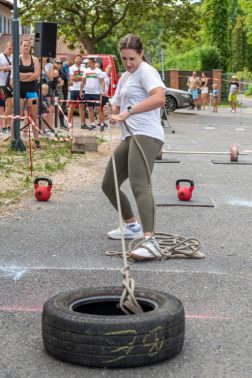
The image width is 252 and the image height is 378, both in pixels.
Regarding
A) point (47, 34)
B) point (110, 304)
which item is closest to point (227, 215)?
point (110, 304)

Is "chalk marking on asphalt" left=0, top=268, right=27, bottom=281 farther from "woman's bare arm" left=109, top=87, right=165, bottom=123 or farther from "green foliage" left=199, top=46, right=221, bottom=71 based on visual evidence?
"green foliage" left=199, top=46, right=221, bottom=71

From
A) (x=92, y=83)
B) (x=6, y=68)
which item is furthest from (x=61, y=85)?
(x=6, y=68)

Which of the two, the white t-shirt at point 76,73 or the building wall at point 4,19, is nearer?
the white t-shirt at point 76,73

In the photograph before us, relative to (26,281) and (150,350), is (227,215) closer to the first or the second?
(26,281)

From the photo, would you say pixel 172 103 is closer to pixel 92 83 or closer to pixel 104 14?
pixel 104 14

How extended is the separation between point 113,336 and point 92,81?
14.8 metres

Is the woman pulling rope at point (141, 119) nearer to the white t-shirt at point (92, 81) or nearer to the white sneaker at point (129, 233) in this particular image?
the white sneaker at point (129, 233)

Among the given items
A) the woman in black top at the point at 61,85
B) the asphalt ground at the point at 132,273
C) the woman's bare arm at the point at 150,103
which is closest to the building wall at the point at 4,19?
the woman in black top at the point at 61,85

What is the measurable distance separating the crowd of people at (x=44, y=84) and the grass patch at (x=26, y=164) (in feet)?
1.77

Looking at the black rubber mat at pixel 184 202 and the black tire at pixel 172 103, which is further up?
the black tire at pixel 172 103

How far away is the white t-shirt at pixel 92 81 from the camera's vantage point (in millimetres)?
17078

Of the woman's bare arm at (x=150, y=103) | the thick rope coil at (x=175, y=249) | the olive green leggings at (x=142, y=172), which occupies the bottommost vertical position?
the thick rope coil at (x=175, y=249)

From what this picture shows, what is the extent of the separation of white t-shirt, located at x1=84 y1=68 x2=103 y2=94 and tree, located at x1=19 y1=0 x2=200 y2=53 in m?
9.81

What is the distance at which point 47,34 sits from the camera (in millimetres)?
13953
